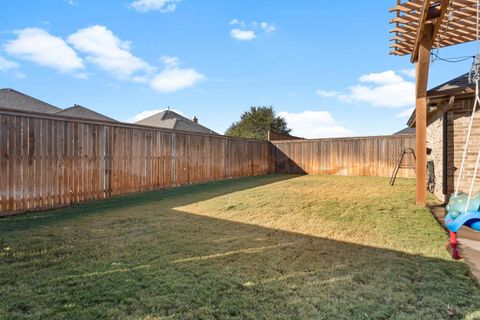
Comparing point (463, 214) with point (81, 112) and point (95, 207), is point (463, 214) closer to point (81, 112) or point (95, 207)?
point (95, 207)

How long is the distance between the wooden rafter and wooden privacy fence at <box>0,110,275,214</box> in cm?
602

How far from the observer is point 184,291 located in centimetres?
183

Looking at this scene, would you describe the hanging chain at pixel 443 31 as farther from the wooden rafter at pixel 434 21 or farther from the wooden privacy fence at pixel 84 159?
the wooden privacy fence at pixel 84 159

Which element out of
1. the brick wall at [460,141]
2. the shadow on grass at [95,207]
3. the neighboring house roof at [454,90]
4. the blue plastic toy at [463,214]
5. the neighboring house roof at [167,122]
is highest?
the neighboring house roof at [167,122]

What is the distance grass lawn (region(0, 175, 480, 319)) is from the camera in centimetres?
162

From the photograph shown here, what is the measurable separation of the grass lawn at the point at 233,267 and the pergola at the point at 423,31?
4.21 feet

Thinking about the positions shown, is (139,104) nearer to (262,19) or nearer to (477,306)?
(262,19)

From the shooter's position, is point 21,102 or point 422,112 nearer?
point 422,112

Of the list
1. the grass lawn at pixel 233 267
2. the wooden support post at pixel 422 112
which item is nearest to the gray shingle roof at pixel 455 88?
the wooden support post at pixel 422 112

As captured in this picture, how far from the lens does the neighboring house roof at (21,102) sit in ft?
35.7

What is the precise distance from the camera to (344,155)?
36.7 feet

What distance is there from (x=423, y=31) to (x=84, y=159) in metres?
6.86

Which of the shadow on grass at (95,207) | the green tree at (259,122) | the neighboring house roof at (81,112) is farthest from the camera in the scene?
the green tree at (259,122)

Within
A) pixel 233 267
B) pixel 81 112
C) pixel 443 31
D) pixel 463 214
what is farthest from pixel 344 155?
pixel 81 112
